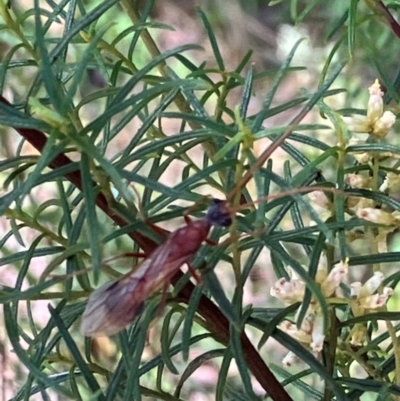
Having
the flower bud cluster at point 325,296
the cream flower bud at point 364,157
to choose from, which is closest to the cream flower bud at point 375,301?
the flower bud cluster at point 325,296

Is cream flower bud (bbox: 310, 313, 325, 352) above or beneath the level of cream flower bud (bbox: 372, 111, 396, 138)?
beneath

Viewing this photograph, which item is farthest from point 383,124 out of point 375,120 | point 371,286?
point 371,286

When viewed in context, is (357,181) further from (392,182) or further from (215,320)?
(215,320)

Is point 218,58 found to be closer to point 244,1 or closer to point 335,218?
point 335,218

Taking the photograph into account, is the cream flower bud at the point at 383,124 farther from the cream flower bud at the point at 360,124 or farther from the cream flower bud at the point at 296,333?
the cream flower bud at the point at 296,333

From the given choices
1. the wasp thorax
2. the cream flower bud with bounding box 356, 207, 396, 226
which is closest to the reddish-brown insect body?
the wasp thorax

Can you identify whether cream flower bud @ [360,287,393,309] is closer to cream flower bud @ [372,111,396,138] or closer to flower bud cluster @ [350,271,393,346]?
flower bud cluster @ [350,271,393,346]

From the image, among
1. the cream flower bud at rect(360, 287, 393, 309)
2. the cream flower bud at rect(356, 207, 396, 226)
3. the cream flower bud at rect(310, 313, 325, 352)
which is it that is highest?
the cream flower bud at rect(356, 207, 396, 226)
